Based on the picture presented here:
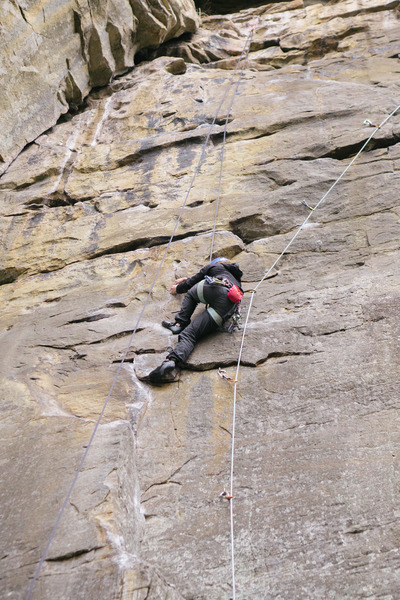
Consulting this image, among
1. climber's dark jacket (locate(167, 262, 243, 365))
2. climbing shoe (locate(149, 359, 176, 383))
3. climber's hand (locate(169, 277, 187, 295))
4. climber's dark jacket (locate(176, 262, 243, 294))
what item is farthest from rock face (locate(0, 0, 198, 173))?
climbing shoe (locate(149, 359, 176, 383))

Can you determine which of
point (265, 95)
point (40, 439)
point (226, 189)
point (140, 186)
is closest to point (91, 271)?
point (140, 186)

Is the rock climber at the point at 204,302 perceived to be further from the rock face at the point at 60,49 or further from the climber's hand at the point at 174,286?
the rock face at the point at 60,49

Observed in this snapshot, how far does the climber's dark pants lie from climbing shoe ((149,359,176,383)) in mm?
127

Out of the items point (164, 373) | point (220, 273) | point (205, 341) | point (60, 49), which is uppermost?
point (60, 49)

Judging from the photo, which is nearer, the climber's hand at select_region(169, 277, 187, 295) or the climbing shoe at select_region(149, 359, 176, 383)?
the climbing shoe at select_region(149, 359, 176, 383)

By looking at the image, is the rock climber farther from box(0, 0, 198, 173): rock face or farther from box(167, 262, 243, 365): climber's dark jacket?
box(0, 0, 198, 173): rock face

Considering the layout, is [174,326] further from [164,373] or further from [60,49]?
[60,49]

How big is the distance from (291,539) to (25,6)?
972cm

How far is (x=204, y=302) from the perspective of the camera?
5.83 metres

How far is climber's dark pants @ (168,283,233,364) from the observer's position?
532 centimetres

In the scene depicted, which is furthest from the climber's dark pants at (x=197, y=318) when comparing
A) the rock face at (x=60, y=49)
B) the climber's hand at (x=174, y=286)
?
the rock face at (x=60, y=49)

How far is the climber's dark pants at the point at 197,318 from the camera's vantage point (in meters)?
5.32

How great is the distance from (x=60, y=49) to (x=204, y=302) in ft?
23.0

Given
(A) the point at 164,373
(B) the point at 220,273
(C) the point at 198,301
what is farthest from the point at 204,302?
(A) the point at 164,373
